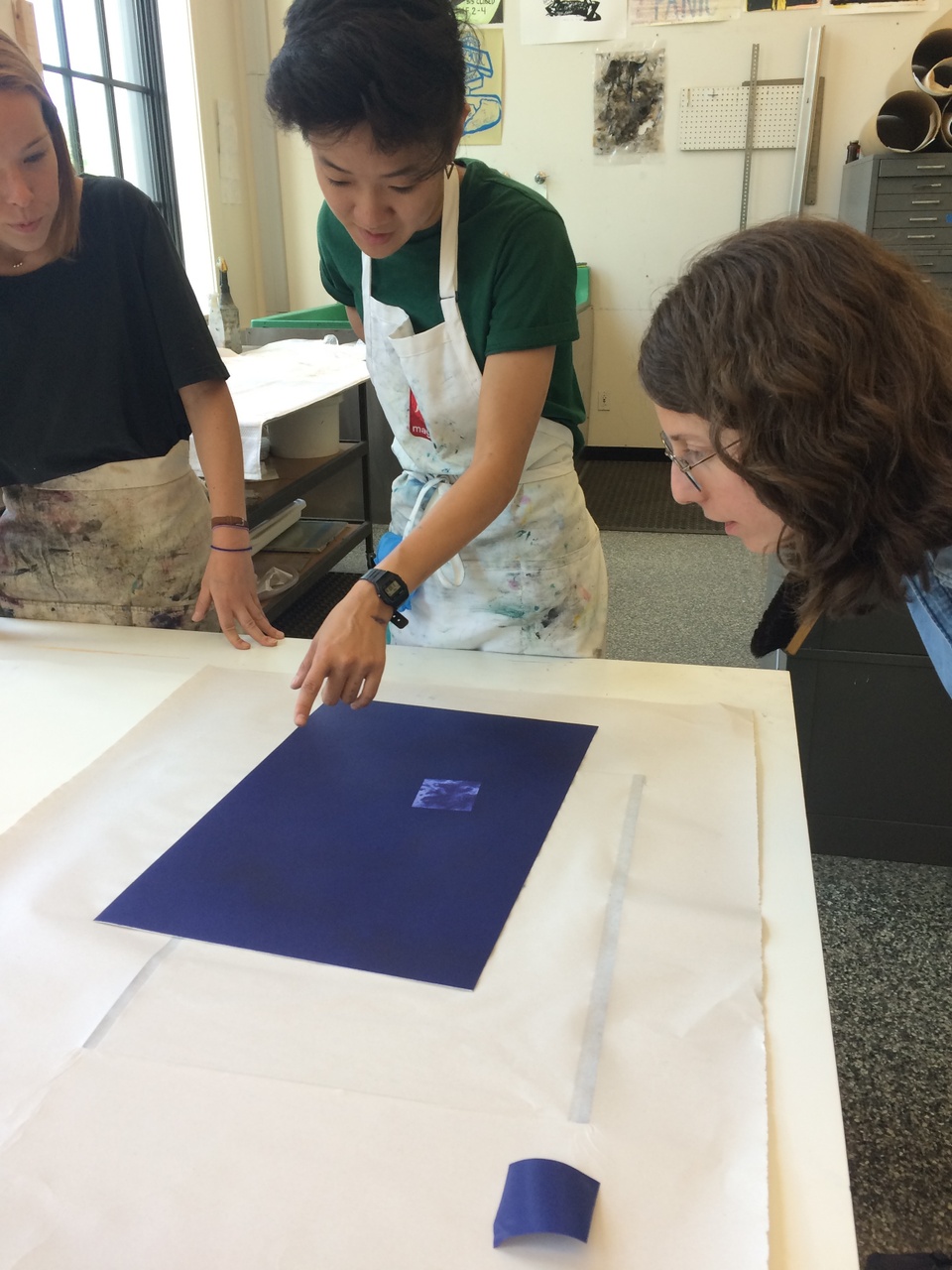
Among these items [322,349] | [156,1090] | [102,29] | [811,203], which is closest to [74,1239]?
[156,1090]

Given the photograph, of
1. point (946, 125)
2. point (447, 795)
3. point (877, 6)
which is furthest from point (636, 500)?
point (447, 795)

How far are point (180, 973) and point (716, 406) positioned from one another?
531 mm

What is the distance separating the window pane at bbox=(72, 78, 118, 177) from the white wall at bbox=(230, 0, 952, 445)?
68 cm

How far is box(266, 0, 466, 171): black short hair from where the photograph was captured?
30.3 inches

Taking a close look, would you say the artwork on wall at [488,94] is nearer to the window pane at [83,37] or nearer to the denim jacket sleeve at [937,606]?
the window pane at [83,37]

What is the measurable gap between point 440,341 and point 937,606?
1.94 ft

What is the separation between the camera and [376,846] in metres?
0.73

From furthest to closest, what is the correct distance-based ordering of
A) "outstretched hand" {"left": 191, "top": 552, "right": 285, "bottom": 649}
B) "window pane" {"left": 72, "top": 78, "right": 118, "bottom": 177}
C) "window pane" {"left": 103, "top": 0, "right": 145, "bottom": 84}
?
"window pane" {"left": 103, "top": 0, "right": 145, "bottom": 84}
"window pane" {"left": 72, "top": 78, "right": 118, "bottom": 177}
"outstretched hand" {"left": 191, "top": 552, "right": 285, "bottom": 649}

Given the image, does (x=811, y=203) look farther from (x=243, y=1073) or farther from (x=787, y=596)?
(x=243, y=1073)

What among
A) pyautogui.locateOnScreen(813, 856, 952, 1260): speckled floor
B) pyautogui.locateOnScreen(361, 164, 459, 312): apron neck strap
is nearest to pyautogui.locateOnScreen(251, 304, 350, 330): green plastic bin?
pyautogui.locateOnScreen(361, 164, 459, 312): apron neck strap

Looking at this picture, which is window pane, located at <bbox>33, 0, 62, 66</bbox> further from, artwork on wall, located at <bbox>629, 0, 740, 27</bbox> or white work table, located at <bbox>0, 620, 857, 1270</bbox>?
white work table, located at <bbox>0, 620, 857, 1270</bbox>

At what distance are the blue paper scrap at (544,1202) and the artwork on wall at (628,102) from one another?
4.23 m

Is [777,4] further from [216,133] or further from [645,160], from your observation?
[216,133]

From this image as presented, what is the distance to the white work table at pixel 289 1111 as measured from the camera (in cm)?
45
